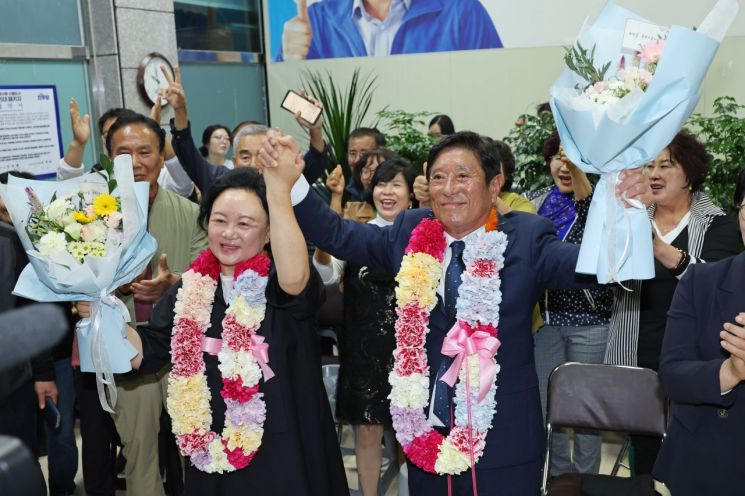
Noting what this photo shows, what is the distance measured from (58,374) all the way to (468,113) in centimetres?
479

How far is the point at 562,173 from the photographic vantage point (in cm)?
371

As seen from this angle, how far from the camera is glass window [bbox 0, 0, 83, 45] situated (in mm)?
5688

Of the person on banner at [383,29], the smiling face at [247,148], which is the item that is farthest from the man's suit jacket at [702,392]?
the person on banner at [383,29]

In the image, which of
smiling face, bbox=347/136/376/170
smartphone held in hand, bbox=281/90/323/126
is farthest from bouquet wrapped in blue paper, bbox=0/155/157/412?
smiling face, bbox=347/136/376/170

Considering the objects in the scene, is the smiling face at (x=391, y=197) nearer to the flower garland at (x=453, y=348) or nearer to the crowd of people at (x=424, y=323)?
the crowd of people at (x=424, y=323)

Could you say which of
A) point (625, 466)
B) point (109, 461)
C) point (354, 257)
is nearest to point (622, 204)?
point (354, 257)

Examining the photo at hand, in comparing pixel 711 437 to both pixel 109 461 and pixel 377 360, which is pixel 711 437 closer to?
pixel 377 360

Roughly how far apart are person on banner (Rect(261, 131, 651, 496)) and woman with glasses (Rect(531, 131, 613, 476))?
1.24 m

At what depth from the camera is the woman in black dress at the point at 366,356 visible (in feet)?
10.9

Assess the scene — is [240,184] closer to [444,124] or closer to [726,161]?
[726,161]

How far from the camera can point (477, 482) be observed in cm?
225

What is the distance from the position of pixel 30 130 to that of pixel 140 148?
2.83 metres

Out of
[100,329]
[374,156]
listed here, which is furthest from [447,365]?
[374,156]

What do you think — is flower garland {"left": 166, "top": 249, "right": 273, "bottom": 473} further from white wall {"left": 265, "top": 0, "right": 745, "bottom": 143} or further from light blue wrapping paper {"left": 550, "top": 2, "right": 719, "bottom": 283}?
white wall {"left": 265, "top": 0, "right": 745, "bottom": 143}
